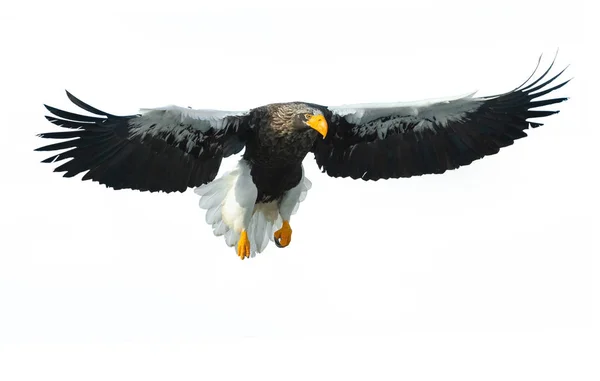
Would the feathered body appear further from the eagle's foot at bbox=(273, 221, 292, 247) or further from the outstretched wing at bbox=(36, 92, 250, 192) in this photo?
the eagle's foot at bbox=(273, 221, 292, 247)

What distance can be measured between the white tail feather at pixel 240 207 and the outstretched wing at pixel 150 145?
36 centimetres

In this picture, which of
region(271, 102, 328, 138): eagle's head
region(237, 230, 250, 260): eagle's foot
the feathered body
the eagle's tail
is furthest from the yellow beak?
region(237, 230, 250, 260): eagle's foot

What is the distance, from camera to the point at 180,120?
10102 mm

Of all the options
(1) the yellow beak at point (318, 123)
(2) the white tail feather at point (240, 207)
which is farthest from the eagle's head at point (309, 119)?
(2) the white tail feather at point (240, 207)

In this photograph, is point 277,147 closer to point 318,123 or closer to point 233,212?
point 318,123

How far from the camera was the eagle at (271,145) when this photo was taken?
10.0m

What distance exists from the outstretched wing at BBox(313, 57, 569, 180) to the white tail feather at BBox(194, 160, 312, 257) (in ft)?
1.72

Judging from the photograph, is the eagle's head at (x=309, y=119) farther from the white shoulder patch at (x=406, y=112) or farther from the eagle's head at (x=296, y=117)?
the white shoulder patch at (x=406, y=112)

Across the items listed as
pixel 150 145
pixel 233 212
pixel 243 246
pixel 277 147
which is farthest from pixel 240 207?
pixel 150 145

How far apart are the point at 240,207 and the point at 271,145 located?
0.84 metres

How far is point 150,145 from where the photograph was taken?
10211 millimetres

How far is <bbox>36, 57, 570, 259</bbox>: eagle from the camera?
32.9ft

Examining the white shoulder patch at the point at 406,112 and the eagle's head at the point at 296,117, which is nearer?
the eagle's head at the point at 296,117

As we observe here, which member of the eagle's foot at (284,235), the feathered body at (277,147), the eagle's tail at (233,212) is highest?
the feathered body at (277,147)
